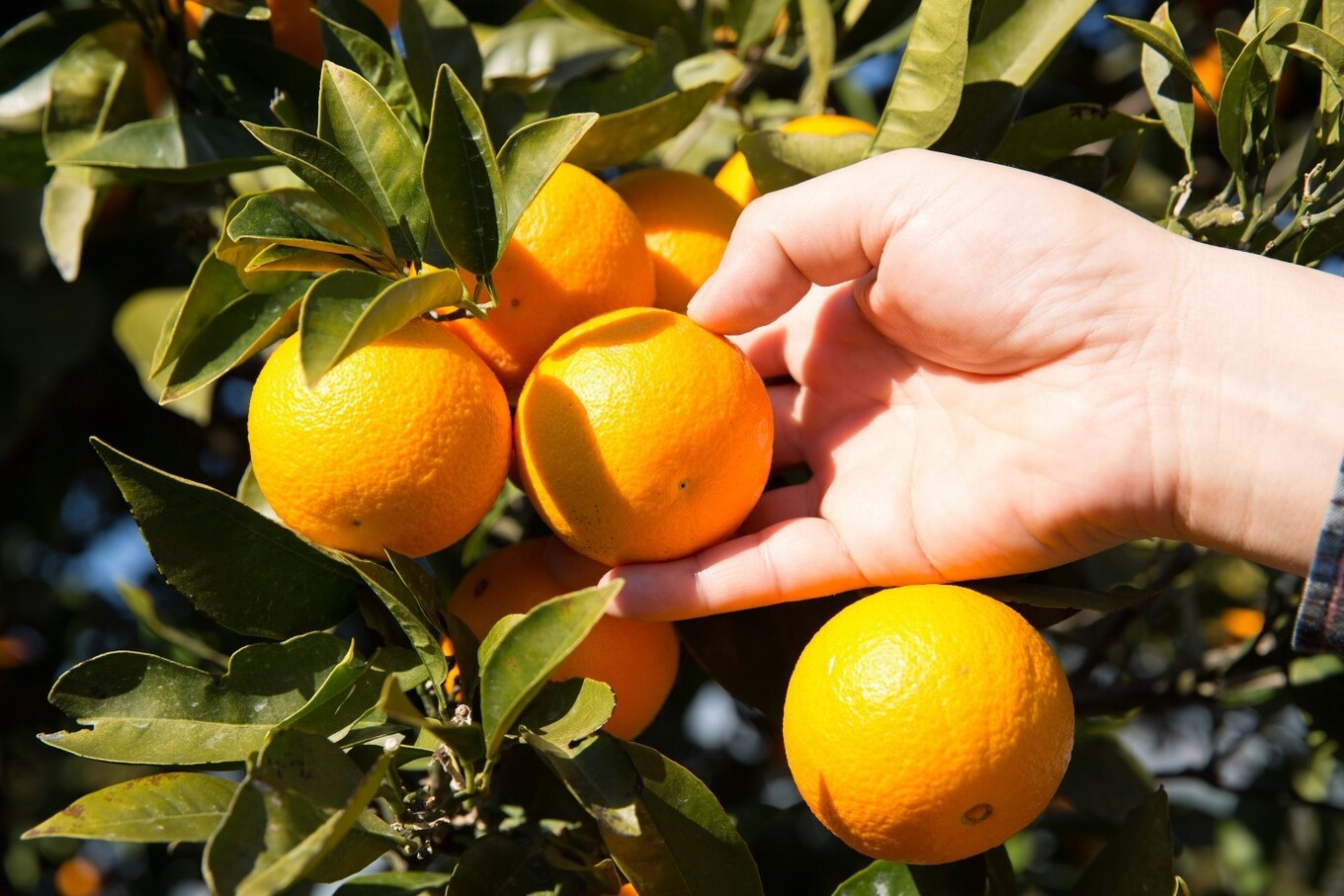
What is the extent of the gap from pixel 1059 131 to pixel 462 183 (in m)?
0.80

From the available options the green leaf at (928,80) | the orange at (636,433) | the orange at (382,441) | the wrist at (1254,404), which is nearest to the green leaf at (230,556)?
the orange at (382,441)

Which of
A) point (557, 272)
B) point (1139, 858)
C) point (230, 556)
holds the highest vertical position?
point (557, 272)

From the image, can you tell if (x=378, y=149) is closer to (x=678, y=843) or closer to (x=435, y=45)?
(x=435, y=45)

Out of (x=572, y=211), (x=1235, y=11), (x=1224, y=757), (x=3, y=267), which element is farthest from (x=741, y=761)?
(x=1235, y=11)

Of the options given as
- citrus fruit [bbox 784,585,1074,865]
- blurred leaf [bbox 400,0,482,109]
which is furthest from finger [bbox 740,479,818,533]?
blurred leaf [bbox 400,0,482,109]

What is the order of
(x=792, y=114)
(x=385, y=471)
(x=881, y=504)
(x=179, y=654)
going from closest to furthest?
(x=385, y=471) < (x=881, y=504) < (x=179, y=654) < (x=792, y=114)

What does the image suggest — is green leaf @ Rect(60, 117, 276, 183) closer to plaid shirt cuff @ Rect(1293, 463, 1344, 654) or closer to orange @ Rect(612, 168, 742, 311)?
orange @ Rect(612, 168, 742, 311)

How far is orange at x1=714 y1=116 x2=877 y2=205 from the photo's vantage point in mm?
1440

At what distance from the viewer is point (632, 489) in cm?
114

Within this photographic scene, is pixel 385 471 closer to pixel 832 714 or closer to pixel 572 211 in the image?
pixel 572 211

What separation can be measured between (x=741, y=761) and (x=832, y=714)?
51.5 inches

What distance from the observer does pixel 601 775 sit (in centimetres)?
100

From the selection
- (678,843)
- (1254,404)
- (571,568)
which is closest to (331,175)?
(571,568)

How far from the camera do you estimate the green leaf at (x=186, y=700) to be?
1066 millimetres
